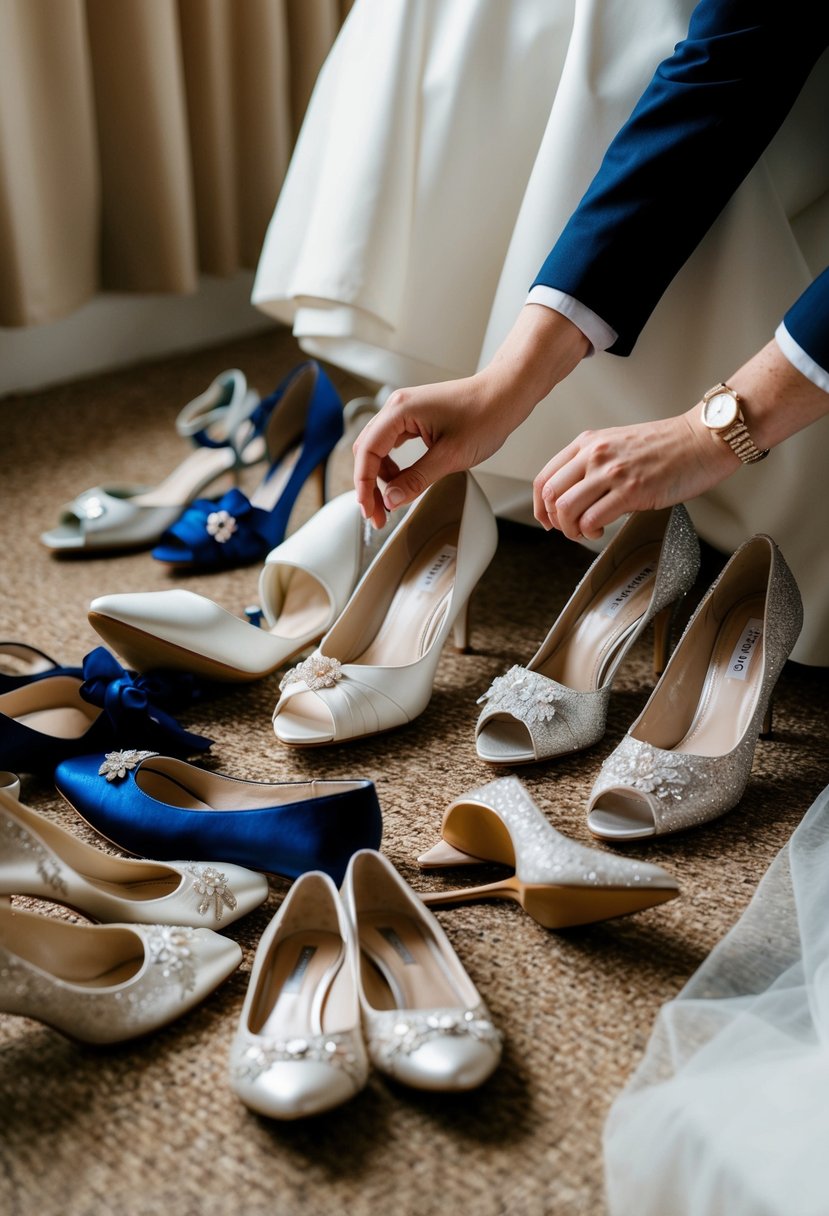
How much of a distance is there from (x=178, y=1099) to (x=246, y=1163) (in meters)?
0.07

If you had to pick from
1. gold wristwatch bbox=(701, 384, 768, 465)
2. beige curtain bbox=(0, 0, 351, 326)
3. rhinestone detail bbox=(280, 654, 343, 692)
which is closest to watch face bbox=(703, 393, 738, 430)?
gold wristwatch bbox=(701, 384, 768, 465)

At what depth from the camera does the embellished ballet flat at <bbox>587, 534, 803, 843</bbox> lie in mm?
915

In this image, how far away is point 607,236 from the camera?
1.06 m

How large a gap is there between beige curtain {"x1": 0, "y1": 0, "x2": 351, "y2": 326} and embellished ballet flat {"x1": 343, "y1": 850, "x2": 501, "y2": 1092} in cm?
146

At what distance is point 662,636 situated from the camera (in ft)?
3.78

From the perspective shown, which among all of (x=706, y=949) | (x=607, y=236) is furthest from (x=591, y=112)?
(x=706, y=949)

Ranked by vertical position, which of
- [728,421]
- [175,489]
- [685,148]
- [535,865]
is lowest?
[175,489]

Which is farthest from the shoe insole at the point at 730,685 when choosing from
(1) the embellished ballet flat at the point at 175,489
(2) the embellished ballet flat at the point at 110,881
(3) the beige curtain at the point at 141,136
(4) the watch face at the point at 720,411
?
(3) the beige curtain at the point at 141,136

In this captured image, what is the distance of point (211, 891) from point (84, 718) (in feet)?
1.10

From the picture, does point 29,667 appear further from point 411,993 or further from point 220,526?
point 411,993

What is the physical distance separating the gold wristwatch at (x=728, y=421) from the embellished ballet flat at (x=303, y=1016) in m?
0.51

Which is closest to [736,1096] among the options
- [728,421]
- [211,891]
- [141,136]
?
[211,891]

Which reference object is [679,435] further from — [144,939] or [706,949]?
[144,939]

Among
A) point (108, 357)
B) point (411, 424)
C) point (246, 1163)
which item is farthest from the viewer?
point (108, 357)
